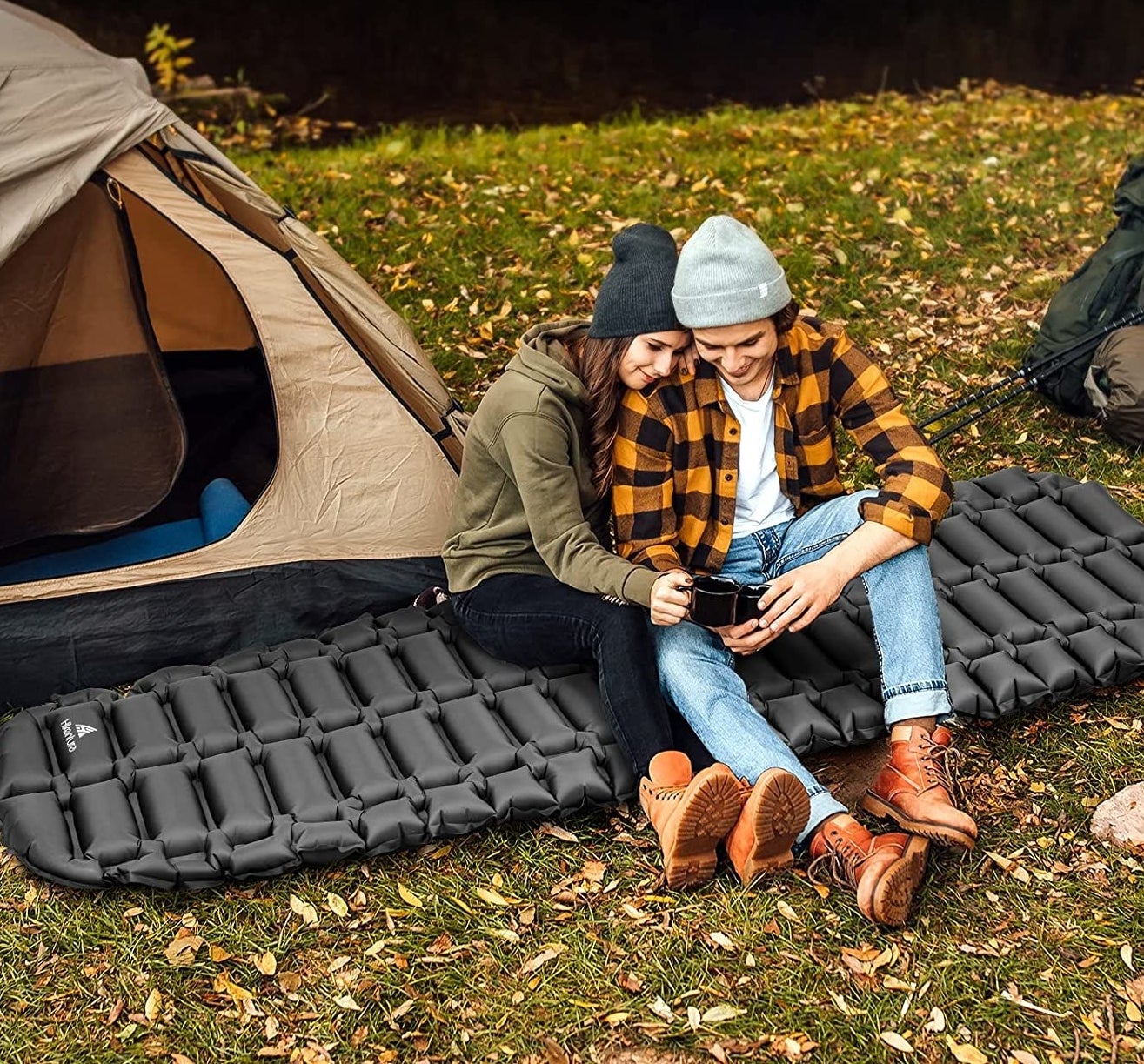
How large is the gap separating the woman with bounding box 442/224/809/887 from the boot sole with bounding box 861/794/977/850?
0.25 m

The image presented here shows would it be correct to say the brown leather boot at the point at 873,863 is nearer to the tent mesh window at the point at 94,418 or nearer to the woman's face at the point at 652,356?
the woman's face at the point at 652,356

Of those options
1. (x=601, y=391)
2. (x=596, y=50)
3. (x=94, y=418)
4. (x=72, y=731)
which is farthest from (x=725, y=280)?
(x=596, y=50)

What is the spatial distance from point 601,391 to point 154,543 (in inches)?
65.3

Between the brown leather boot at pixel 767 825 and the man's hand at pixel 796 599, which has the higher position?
the man's hand at pixel 796 599

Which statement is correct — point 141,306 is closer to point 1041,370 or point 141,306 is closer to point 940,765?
point 940,765

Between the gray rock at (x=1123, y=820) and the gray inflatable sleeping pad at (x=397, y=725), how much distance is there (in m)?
0.35

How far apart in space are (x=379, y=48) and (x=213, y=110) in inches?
125

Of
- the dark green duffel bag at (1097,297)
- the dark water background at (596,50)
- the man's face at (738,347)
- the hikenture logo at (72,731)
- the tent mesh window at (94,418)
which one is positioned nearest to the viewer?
the man's face at (738,347)

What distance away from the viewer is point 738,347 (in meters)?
3.32

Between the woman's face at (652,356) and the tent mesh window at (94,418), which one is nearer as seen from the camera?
the woman's face at (652,356)

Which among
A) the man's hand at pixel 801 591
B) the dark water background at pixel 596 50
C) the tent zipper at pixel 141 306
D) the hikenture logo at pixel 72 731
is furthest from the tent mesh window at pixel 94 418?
the dark water background at pixel 596 50

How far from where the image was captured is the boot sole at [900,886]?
115 inches

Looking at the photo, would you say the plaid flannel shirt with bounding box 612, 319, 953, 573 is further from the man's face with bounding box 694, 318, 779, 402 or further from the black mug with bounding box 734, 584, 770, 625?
the black mug with bounding box 734, 584, 770, 625

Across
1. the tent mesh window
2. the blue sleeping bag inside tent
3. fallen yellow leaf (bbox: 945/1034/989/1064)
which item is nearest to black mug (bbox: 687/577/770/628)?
fallen yellow leaf (bbox: 945/1034/989/1064)
